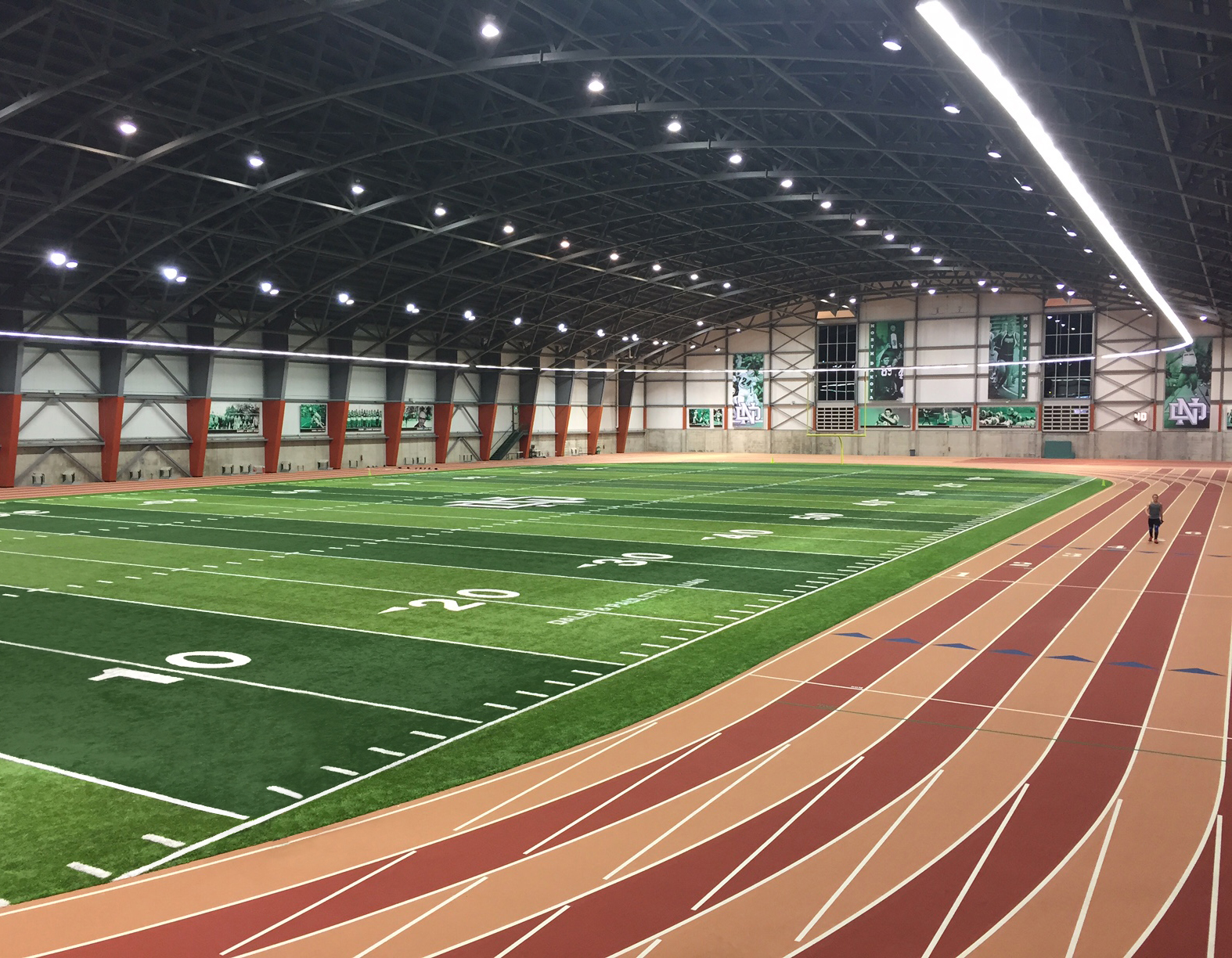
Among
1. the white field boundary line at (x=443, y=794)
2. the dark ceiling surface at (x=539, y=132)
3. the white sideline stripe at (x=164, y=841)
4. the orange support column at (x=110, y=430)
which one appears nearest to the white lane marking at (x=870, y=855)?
the white field boundary line at (x=443, y=794)

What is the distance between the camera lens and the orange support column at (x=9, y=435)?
38.7 m

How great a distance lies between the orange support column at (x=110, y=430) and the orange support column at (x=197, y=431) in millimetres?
3827

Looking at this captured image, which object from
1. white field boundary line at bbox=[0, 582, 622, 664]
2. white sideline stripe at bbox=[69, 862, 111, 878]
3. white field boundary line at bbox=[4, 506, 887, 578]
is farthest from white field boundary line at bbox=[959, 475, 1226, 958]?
white field boundary line at bbox=[4, 506, 887, 578]

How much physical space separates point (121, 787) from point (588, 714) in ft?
13.5

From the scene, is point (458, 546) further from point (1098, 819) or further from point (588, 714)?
point (1098, 819)

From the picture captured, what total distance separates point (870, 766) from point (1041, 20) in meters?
18.9

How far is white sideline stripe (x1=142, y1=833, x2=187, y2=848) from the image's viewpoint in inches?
265

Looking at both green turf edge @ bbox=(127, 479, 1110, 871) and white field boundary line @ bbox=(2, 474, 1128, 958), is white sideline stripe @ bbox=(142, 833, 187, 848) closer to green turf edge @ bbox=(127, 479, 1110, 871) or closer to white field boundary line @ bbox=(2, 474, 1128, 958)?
green turf edge @ bbox=(127, 479, 1110, 871)

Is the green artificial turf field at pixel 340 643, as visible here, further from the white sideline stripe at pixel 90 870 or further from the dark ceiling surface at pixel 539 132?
the dark ceiling surface at pixel 539 132

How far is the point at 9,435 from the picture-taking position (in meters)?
39.0

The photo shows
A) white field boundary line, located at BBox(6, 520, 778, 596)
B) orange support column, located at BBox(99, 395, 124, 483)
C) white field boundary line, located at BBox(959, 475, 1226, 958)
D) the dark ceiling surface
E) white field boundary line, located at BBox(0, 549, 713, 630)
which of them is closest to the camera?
white field boundary line, located at BBox(959, 475, 1226, 958)

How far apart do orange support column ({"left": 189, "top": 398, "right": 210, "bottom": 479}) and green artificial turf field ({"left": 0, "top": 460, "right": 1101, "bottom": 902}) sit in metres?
17.6

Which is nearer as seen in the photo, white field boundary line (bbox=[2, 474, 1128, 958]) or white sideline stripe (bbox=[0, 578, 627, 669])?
white field boundary line (bbox=[2, 474, 1128, 958])

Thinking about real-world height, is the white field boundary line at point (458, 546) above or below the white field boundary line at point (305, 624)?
above
